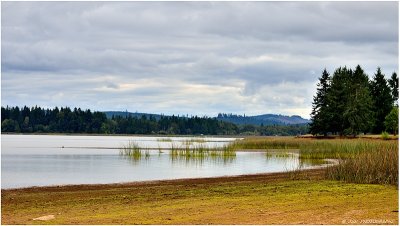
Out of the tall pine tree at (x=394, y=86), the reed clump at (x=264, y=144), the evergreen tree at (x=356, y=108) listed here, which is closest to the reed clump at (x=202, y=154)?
the reed clump at (x=264, y=144)

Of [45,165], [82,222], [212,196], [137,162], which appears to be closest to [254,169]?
[137,162]

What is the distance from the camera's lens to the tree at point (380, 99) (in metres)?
93.9

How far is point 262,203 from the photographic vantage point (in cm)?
1933

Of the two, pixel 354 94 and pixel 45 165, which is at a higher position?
pixel 354 94

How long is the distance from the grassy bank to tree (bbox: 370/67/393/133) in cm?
7042

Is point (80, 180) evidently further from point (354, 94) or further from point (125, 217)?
point (354, 94)

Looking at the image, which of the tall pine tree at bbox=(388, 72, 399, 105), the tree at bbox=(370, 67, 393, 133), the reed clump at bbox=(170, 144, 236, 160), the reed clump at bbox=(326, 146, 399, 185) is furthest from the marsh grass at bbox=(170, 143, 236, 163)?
the tall pine tree at bbox=(388, 72, 399, 105)

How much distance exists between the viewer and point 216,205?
62.2 ft

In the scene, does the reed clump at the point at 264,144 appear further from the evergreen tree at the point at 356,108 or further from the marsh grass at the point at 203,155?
the evergreen tree at the point at 356,108

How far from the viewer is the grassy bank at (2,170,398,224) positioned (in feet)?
52.5

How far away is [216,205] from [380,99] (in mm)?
79706

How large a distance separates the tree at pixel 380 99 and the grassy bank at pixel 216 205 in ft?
231

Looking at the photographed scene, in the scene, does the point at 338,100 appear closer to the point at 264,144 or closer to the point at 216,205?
the point at 264,144

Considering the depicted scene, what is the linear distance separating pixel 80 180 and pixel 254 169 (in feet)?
37.6
